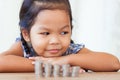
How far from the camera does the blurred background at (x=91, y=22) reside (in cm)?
156

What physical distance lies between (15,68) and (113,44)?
878 millimetres

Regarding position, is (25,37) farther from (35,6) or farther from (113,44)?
(113,44)

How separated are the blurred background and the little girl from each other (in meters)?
0.69

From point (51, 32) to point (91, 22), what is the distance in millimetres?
806

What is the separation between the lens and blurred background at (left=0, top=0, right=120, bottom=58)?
1.56 m

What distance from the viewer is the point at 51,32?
0.81 metres

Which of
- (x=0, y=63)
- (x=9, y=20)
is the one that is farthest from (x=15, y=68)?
(x=9, y=20)

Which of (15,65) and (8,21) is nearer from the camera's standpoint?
(15,65)

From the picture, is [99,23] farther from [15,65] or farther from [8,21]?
[15,65]

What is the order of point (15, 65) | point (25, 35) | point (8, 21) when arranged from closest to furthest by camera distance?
point (15, 65)
point (25, 35)
point (8, 21)

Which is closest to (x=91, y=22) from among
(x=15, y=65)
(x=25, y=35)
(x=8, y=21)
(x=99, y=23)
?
(x=99, y=23)

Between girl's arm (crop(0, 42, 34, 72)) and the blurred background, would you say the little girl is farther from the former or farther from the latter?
the blurred background

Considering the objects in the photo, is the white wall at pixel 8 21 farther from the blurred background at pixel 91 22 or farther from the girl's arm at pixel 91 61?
the girl's arm at pixel 91 61

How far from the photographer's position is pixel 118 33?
5.08 ft
